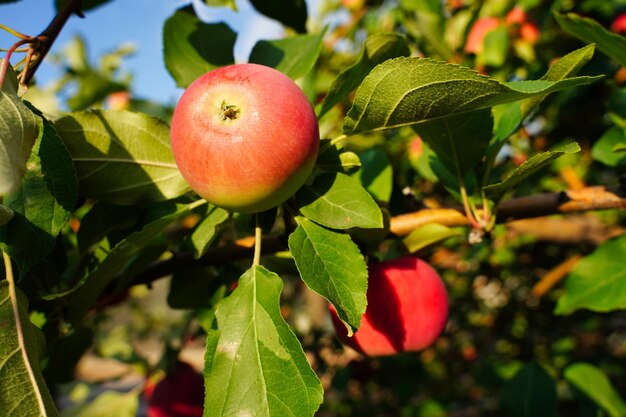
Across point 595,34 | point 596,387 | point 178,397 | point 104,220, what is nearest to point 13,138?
point 104,220

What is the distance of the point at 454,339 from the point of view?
285 cm

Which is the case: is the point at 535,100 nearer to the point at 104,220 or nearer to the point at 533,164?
the point at 533,164

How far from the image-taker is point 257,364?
60 cm

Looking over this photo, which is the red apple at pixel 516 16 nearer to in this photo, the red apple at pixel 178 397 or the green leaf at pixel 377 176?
the green leaf at pixel 377 176

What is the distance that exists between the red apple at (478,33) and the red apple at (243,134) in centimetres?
116

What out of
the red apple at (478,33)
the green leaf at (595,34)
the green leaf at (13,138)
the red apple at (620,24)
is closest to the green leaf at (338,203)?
the green leaf at (13,138)

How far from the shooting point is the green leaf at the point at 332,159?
0.71 metres

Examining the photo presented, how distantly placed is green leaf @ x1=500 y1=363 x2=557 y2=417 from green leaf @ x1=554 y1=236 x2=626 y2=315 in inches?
15.0

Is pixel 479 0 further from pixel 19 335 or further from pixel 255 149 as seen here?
pixel 19 335

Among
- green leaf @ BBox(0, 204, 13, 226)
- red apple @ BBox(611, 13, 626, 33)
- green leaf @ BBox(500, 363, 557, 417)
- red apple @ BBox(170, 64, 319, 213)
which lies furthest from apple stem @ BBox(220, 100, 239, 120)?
red apple @ BBox(611, 13, 626, 33)

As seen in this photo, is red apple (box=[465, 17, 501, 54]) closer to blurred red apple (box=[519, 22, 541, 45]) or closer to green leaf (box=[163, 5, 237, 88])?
blurred red apple (box=[519, 22, 541, 45])

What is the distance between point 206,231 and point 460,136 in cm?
39

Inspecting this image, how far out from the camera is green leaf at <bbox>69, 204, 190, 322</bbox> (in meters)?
0.65

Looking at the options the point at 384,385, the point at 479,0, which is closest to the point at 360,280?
the point at 479,0
